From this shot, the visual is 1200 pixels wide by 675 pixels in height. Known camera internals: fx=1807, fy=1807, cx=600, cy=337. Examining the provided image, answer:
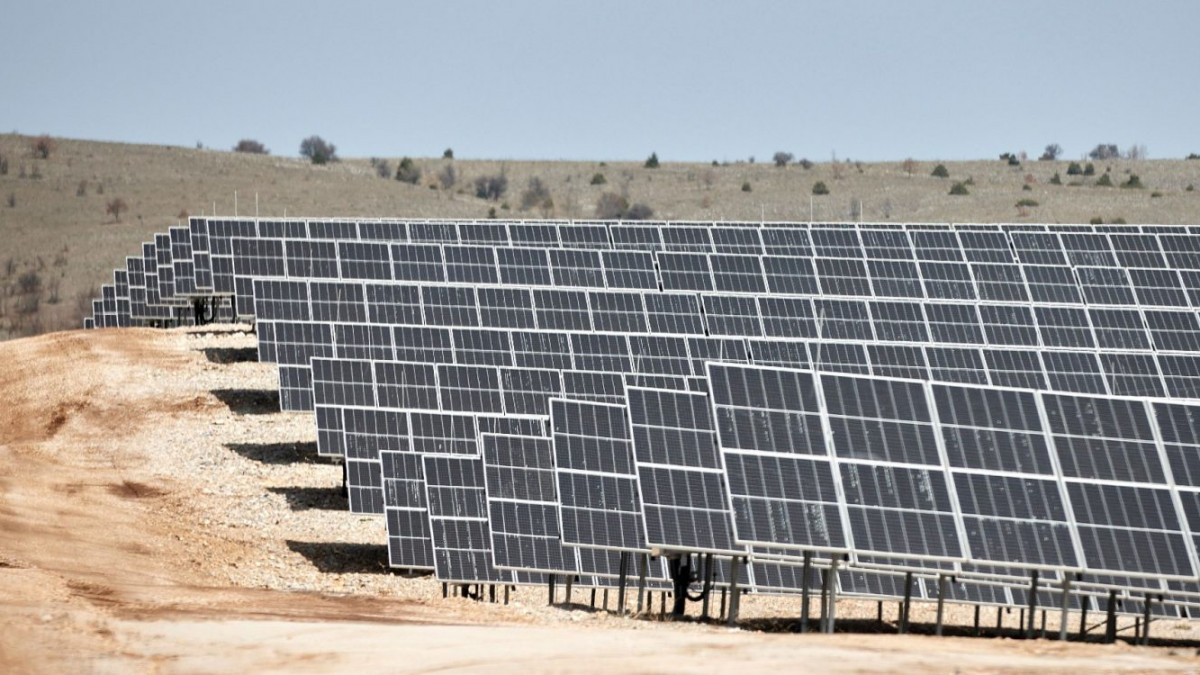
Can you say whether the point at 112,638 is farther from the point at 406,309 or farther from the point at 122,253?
the point at 122,253

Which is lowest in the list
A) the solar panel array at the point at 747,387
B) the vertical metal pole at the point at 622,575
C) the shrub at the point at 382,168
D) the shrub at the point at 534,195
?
the vertical metal pole at the point at 622,575

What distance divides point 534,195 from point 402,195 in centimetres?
1198

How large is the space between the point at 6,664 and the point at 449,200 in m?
107

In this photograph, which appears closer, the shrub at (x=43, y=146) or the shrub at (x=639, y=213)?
the shrub at (x=639, y=213)

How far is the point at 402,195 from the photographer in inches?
4951


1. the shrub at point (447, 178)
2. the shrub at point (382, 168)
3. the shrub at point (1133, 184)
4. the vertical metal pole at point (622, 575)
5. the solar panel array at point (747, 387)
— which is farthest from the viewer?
the shrub at point (382, 168)

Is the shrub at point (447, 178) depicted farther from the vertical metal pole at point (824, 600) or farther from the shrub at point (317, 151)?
the vertical metal pole at point (824, 600)

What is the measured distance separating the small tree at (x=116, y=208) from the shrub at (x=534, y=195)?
28.7 m

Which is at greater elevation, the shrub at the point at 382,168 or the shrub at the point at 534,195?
the shrub at the point at 382,168

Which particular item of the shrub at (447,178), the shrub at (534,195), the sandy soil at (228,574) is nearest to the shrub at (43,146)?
the shrub at (447,178)

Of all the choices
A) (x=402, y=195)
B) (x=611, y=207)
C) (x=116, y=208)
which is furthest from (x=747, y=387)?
(x=611, y=207)

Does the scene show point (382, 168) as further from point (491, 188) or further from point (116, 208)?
point (116, 208)

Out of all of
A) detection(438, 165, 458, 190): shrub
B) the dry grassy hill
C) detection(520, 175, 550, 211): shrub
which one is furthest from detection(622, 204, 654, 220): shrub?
detection(438, 165, 458, 190): shrub

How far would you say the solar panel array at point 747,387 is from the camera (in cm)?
2405
